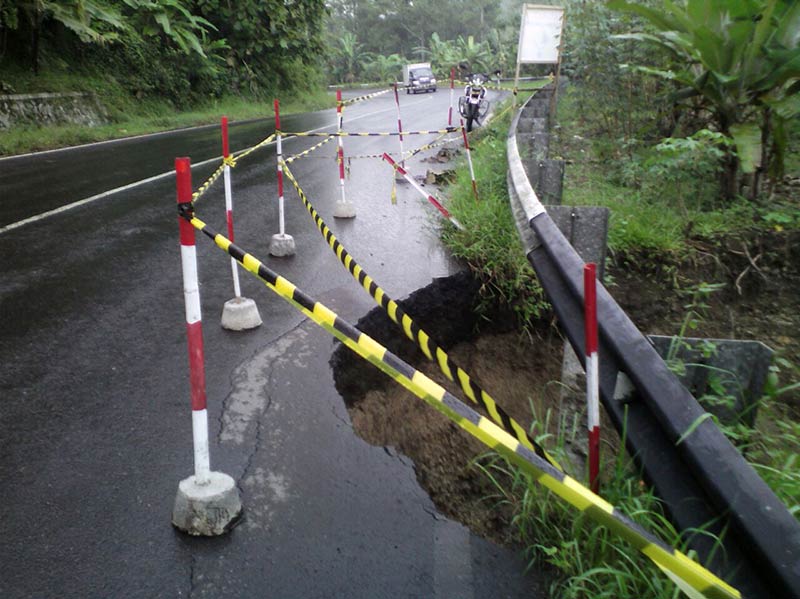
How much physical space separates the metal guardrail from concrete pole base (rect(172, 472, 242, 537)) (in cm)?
153

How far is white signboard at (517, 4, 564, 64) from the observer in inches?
525

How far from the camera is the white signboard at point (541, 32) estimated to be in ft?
43.8

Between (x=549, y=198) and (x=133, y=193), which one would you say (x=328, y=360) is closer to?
(x=549, y=198)

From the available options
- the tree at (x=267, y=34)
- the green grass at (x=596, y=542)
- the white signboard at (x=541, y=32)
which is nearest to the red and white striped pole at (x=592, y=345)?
the green grass at (x=596, y=542)

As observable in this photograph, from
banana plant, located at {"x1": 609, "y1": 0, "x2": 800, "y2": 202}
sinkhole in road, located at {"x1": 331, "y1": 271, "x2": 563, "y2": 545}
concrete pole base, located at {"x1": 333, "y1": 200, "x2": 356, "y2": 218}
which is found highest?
banana plant, located at {"x1": 609, "y1": 0, "x2": 800, "y2": 202}

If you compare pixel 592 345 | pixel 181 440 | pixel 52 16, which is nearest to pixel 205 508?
pixel 181 440

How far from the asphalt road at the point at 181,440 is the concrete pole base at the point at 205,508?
0.16 ft

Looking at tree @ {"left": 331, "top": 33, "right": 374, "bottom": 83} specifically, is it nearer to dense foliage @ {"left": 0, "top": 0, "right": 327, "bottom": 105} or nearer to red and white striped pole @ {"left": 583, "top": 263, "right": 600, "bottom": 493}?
dense foliage @ {"left": 0, "top": 0, "right": 327, "bottom": 105}

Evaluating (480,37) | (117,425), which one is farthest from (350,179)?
(480,37)

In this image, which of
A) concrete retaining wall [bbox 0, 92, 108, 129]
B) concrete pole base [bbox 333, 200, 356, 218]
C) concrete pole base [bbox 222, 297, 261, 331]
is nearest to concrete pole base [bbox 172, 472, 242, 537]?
concrete pole base [bbox 222, 297, 261, 331]

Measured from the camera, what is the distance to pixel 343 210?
7906 millimetres

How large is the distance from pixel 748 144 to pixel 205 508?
5246mm

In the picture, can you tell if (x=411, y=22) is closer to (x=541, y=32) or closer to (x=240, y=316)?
(x=541, y=32)

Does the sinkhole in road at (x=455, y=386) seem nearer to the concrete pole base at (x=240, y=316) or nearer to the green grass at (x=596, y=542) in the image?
the green grass at (x=596, y=542)
